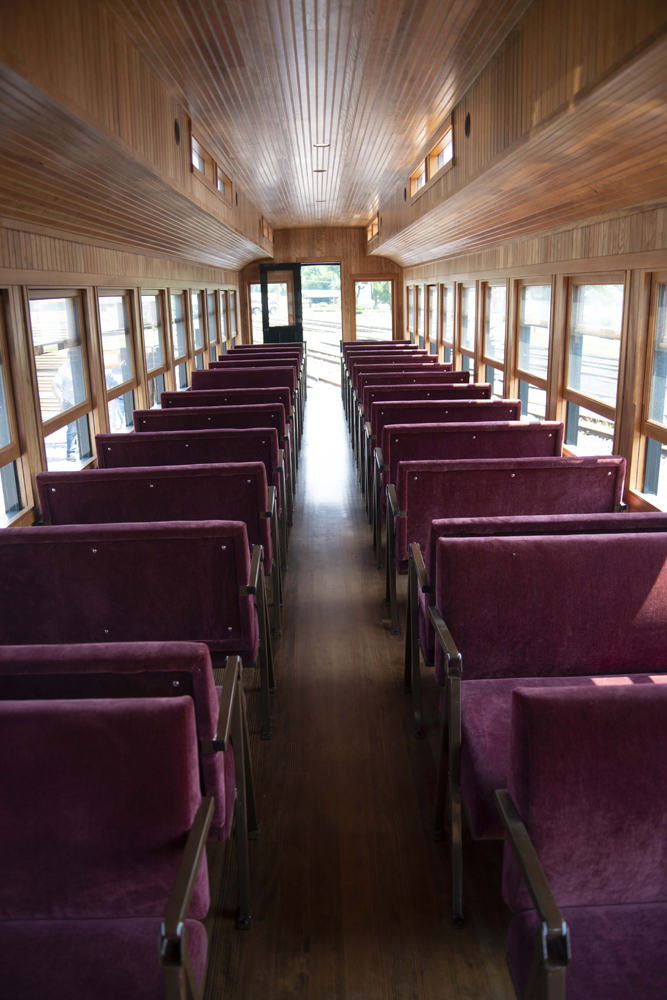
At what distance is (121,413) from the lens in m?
6.35

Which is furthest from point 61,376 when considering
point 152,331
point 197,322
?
point 197,322

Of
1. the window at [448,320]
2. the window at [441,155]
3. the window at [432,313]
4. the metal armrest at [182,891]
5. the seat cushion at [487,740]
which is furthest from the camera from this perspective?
the window at [432,313]

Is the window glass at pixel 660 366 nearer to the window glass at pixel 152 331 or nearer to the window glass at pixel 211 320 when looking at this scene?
the window glass at pixel 152 331

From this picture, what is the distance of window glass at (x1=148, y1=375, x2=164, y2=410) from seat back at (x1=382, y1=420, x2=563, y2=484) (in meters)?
3.74

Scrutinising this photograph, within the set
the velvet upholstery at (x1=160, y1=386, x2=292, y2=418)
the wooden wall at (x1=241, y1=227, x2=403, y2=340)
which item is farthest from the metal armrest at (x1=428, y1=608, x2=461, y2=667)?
the wooden wall at (x1=241, y1=227, x2=403, y2=340)

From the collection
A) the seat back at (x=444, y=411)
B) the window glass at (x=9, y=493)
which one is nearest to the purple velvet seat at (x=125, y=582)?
the window glass at (x=9, y=493)

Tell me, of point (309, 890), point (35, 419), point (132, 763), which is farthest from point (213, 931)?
point (35, 419)

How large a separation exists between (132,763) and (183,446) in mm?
2716

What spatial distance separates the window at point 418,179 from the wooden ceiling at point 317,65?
214mm

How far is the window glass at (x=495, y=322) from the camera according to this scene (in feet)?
24.2

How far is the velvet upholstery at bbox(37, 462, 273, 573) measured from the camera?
310 cm

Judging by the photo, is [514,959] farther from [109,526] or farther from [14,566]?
[14,566]

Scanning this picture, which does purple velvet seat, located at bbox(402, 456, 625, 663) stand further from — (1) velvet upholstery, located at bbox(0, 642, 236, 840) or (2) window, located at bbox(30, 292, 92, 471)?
(2) window, located at bbox(30, 292, 92, 471)

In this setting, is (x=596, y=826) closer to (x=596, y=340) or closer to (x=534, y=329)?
(x=596, y=340)
